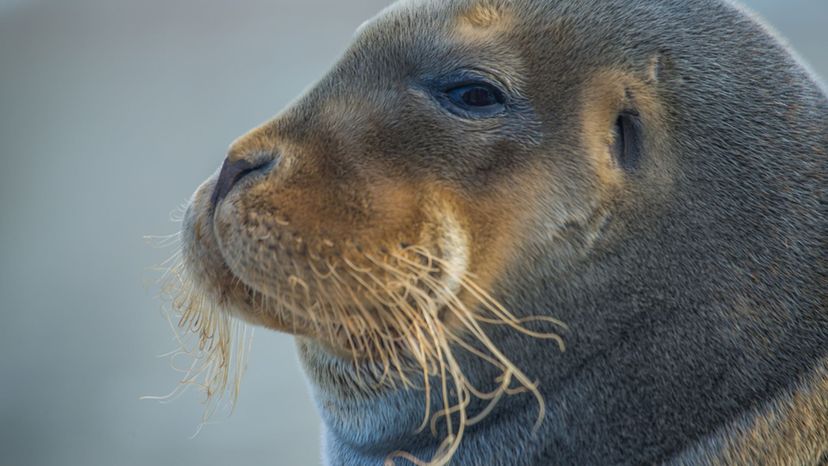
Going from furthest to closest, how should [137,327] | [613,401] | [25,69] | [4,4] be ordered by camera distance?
1. [25,69]
2. [4,4]
3. [137,327]
4. [613,401]

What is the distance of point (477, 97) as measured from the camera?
4.87 ft

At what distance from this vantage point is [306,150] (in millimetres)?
1446

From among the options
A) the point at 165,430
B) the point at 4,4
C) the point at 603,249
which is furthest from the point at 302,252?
the point at 4,4

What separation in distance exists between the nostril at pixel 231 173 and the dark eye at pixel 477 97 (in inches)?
11.9

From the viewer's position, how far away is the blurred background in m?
3.62

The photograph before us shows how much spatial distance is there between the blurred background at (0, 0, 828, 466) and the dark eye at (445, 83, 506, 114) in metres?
1.76

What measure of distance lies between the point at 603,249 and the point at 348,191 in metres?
0.40

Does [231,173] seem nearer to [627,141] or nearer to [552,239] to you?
[552,239]

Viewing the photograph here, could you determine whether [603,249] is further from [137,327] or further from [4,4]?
[4,4]

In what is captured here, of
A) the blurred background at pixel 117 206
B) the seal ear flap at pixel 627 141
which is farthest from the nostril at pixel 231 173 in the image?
the blurred background at pixel 117 206

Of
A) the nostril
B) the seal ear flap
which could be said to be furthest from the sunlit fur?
the seal ear flap

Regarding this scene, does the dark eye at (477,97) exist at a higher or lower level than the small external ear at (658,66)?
Result: higher

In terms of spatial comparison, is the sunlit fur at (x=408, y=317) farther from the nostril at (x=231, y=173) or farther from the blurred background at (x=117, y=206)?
the blurred background at (x=117, y=206)

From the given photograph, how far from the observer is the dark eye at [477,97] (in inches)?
58.0
